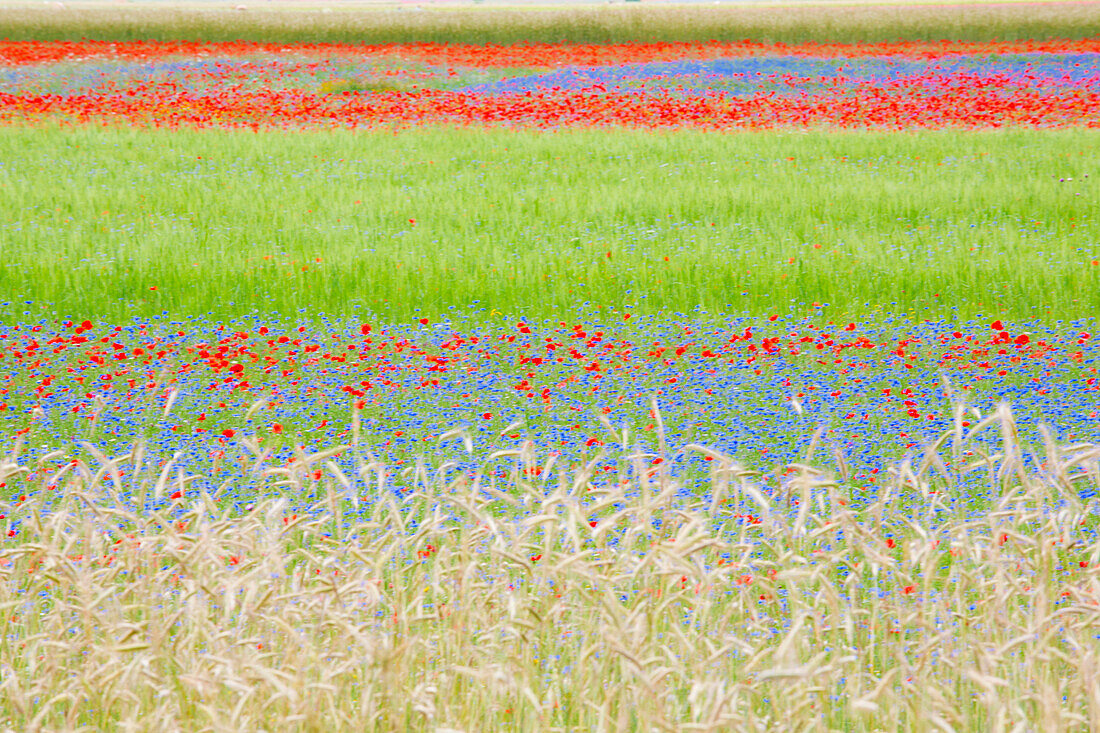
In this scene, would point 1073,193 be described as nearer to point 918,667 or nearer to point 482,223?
point 482,223

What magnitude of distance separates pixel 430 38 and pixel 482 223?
2004 centimetres

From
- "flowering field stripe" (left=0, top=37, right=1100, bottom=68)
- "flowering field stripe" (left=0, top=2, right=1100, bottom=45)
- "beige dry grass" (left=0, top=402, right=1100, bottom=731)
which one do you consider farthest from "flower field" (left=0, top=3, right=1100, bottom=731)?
"flowering field stripe" (left=0, top=2, right=1100, bottom=45)

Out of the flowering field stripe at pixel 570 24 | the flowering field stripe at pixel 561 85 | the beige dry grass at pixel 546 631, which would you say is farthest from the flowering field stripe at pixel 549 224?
the flowering field stripe at pixel 570 24

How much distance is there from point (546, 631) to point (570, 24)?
26964mm

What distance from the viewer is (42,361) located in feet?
19.4

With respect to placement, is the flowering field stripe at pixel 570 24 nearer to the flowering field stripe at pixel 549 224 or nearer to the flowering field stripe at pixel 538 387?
the flowering field stripe at pixel 549 224

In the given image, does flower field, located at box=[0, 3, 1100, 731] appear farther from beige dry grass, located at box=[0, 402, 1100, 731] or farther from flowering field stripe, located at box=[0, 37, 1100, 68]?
flowering field stripe, located at box=[0, 37, 1100, 68]

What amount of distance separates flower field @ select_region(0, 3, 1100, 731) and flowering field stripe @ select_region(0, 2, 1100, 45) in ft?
40.6

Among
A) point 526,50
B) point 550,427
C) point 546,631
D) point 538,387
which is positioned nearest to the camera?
point 546,631

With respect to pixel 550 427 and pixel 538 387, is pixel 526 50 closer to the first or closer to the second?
pixel 538 387

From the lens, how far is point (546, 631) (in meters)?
3.03

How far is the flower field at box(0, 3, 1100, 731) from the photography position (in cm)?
256

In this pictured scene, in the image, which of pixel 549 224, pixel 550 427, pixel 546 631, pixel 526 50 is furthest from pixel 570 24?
pixel 546 631

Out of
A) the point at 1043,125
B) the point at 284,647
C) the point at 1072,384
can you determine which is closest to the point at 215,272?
the point at 284,647
